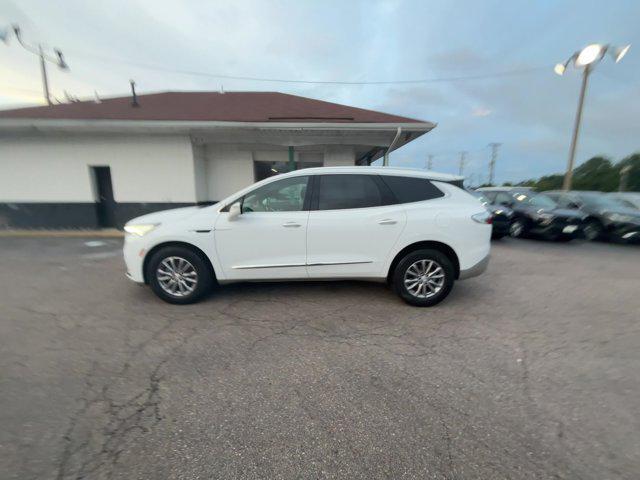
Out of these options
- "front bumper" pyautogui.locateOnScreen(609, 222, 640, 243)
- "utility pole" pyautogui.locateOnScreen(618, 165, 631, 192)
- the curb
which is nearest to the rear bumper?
"front bumper" pyautogui.locateOnScreen(609, 222, 640, 243)

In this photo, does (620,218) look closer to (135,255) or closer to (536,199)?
(536,199)

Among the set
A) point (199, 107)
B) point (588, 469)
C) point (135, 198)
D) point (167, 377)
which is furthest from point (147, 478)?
A: point (199, 107)

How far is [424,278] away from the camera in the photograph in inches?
151

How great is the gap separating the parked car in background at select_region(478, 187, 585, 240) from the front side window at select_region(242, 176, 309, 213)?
8.38 m

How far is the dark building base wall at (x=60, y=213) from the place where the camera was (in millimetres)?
9680

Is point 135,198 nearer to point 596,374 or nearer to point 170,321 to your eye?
point 170,321

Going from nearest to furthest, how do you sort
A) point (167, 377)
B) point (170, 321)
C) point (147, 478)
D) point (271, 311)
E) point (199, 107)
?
point (147, 478), point (167, 377), point (170, 321), point (271, 311), point (199, 107)

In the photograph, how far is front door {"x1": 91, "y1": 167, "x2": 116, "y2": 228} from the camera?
32.5 feet

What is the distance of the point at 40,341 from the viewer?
10.1 ft

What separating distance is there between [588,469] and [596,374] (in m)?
1.26

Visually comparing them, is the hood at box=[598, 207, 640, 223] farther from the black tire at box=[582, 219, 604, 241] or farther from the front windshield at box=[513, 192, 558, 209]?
the front windshield at box=[513, 192, 558, 209]

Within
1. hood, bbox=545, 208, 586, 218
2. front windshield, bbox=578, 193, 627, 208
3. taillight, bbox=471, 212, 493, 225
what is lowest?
hood, bbox=545, 208, 586, 218

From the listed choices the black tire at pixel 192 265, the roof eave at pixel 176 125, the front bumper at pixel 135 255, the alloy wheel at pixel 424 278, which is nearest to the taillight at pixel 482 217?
the alloy wheel at pixel 424 278

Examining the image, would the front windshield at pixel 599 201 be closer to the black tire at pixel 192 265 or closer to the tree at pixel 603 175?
the black tire at pixel 192 265
